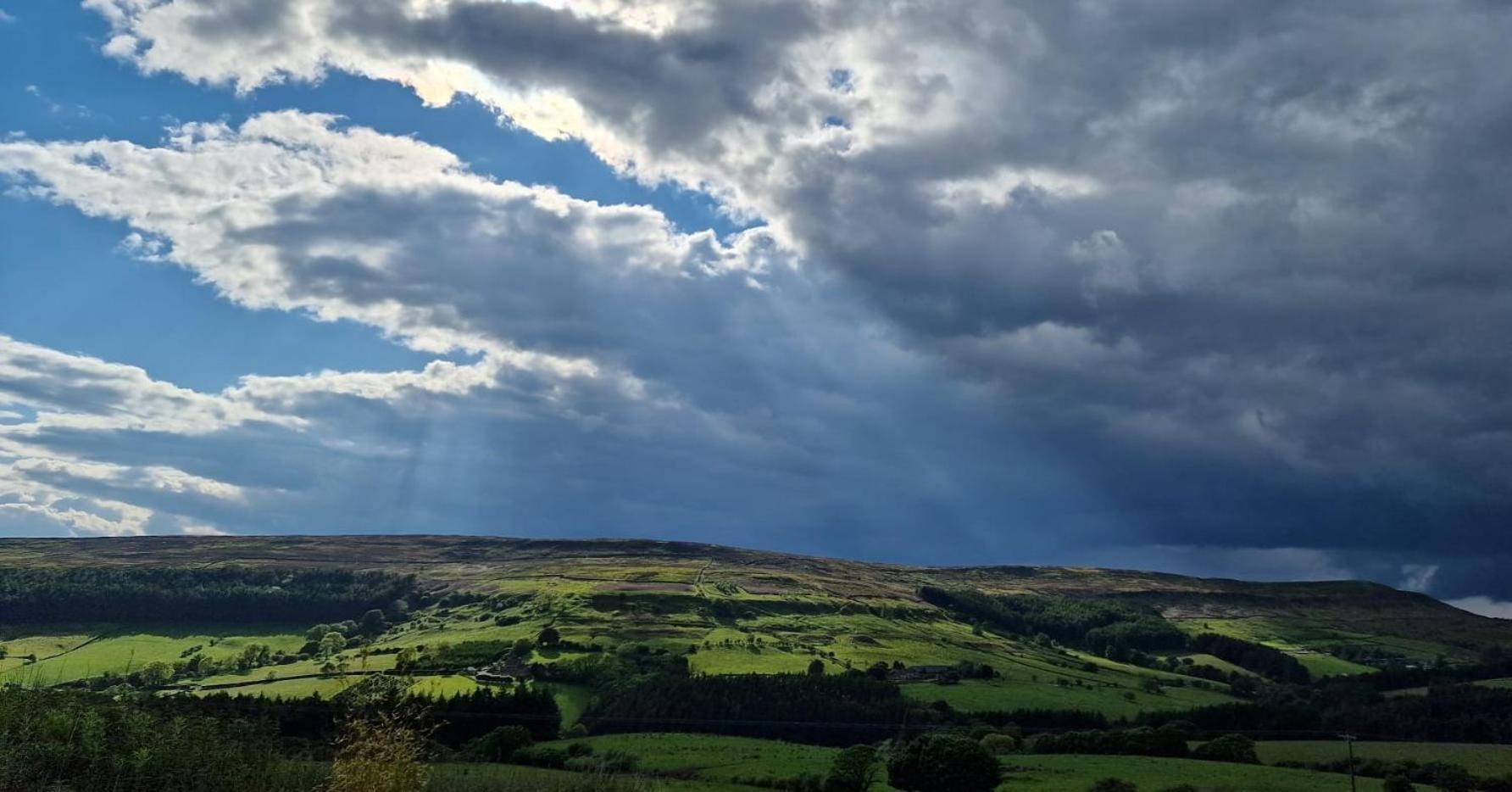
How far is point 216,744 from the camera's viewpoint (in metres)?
44.7

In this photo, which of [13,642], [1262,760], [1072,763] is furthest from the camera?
[13,642]

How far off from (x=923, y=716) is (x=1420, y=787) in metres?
60.2

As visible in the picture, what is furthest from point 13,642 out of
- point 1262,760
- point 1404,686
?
point 1404,686

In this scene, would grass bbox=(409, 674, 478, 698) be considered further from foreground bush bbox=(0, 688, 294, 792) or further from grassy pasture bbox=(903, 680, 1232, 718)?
foreground bush bbox=(0, 688, 294, 792)

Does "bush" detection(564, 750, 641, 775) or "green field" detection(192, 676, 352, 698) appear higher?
"bush" detection(564, 750, 641, 775)

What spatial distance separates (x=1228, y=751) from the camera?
9775 centimetres

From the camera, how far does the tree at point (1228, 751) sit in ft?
318

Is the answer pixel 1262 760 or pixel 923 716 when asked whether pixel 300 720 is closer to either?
pixel 923 716

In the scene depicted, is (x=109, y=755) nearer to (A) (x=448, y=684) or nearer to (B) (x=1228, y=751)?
(B) (x=1228, y=751)

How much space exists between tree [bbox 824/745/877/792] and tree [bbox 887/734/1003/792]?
282 centimetres

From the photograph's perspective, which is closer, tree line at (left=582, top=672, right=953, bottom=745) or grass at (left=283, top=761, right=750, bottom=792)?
grass at (left=283, top=761, right=750, bottom=792)

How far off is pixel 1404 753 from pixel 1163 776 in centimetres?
3270

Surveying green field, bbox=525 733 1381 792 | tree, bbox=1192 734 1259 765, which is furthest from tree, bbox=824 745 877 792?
tree, bbox=1192 734 1259 765

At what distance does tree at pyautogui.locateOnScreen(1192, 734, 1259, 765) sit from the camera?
9694 cm
